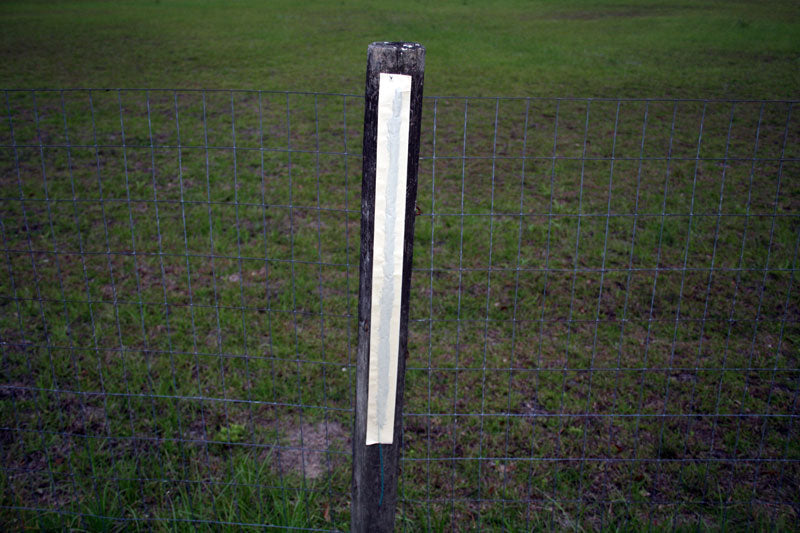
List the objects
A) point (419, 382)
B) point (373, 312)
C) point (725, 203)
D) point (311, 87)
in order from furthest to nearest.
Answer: point (311, 87)
point (725, 203)
point (419, 382)
point (373, 312)

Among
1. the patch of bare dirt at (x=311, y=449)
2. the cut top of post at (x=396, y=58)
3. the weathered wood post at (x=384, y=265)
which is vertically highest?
the cut top of post at (x=396, y=58)

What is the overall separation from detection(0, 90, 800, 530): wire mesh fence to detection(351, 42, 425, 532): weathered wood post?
33cm

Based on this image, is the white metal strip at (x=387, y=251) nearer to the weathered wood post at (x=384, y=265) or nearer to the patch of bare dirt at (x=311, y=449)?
the weathered wood post at (x=384, y=265)

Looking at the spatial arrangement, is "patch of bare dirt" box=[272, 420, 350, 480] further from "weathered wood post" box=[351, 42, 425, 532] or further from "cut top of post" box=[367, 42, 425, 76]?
"cut top of post" box=[367, 42, 425, 76]

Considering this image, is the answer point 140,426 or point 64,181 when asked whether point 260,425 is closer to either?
point 140,426

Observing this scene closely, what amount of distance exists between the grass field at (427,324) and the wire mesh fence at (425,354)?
0.07ft

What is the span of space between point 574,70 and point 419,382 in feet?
34.3

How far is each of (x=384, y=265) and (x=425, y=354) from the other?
2.19 meters

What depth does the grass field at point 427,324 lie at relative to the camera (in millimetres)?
2988

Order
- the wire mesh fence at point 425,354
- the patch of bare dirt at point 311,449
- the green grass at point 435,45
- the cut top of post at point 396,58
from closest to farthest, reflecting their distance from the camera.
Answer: the cut top of post at point 396,58 < the wire mesh fence at point 425,354 < the patch of bare dirt at point 311,449 < the green grass at point 435,45

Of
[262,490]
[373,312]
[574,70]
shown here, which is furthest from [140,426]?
[574,70]

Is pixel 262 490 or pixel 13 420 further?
pixel 13 420

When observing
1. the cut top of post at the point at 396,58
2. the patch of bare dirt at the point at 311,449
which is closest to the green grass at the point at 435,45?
the patch of bare dirt at the point at 311,449

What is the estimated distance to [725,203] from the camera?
6328 millimetres
